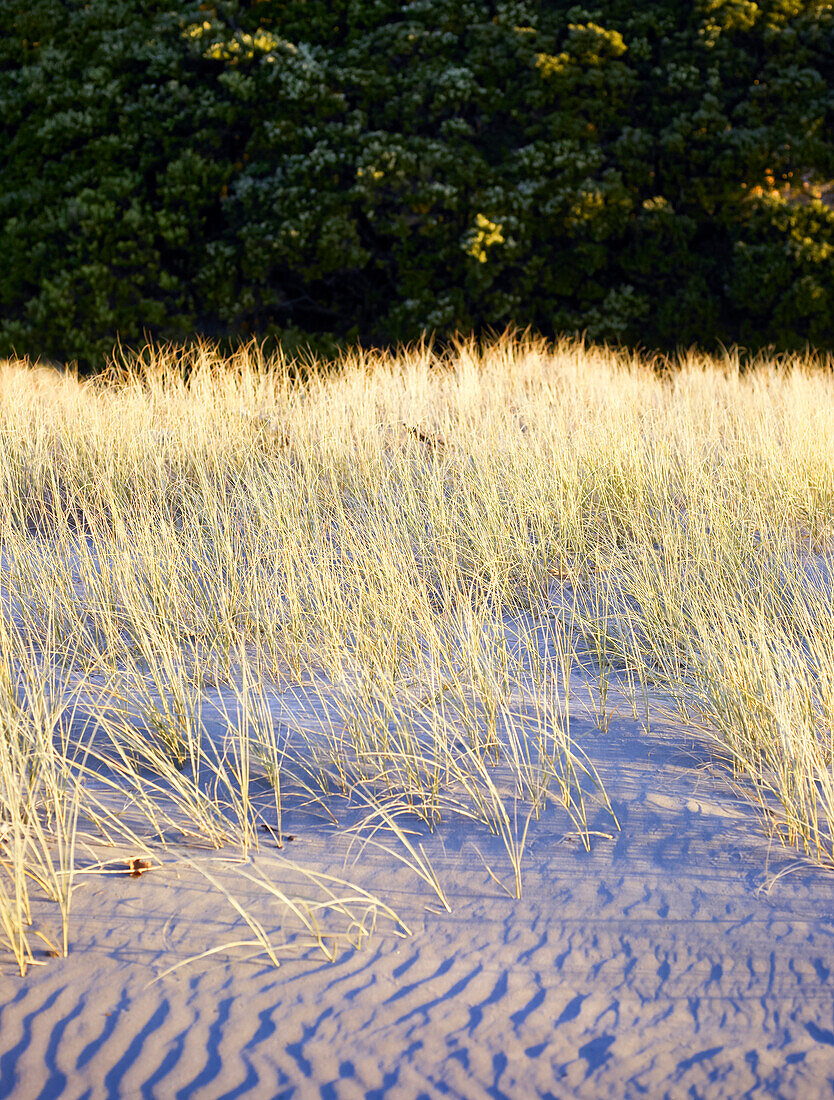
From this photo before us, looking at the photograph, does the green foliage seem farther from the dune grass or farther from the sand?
the sand

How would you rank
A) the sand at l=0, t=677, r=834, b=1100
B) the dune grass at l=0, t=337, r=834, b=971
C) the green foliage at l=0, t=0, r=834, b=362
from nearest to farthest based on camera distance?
the sand at l=0, t=677, r=834, b=1100 → the dune grass at l=0, t=337, r=834, b=971 → the green foliage at l=0, t=0, r=834, b=362

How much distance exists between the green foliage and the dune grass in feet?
15.6

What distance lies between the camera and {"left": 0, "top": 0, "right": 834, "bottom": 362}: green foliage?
9.64m

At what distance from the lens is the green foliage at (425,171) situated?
9.64m

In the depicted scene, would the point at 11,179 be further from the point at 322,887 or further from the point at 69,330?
the point at 322,887

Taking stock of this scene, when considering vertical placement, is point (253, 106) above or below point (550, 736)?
above

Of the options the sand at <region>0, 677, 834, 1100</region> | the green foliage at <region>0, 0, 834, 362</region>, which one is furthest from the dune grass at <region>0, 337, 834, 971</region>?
the green foliage at <region>0, 0, 834, 362</region>

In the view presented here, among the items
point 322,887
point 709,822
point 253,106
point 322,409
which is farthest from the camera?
point 253,106

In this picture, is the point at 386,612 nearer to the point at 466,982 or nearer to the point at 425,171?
the point at 466,982

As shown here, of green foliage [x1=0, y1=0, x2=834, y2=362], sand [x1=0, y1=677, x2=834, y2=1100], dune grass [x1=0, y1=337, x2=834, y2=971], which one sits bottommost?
sand [x1=0, y1=677, x2=834, y2=1100]

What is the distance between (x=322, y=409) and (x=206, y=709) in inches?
117

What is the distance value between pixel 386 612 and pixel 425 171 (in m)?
8.30

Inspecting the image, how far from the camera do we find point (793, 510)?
12.8ft

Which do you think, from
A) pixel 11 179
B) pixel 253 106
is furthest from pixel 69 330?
pixel 253 106
